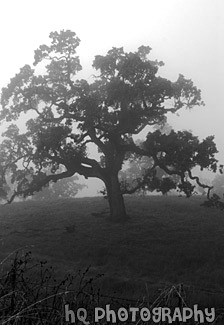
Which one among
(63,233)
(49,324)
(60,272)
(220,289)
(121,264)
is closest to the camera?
(49,324)

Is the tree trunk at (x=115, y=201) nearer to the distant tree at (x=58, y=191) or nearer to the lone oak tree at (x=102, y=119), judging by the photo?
the lone oak tree at (x=102, y=119)

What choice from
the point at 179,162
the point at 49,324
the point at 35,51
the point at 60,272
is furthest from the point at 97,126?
the point at 49,324

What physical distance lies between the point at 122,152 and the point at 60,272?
14567mm

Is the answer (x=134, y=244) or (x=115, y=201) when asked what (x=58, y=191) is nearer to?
(x=115, y=201)

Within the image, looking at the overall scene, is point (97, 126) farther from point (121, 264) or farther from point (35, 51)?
point (121, 264)

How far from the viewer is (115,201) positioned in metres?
28.6

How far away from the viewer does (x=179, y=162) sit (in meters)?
26.2

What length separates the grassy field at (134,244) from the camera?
51.8 feet

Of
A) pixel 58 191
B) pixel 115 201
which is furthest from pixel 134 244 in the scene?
pixel 58 191

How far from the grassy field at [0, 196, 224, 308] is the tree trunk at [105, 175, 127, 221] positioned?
0.86 meters

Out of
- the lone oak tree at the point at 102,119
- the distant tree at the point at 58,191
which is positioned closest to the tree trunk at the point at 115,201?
the lone oak tree at the point at 102,119

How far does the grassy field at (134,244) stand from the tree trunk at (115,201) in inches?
33.8

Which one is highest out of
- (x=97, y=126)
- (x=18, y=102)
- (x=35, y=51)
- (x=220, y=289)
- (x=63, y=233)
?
(x=35, y=51)

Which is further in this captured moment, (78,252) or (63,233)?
(63,233)
